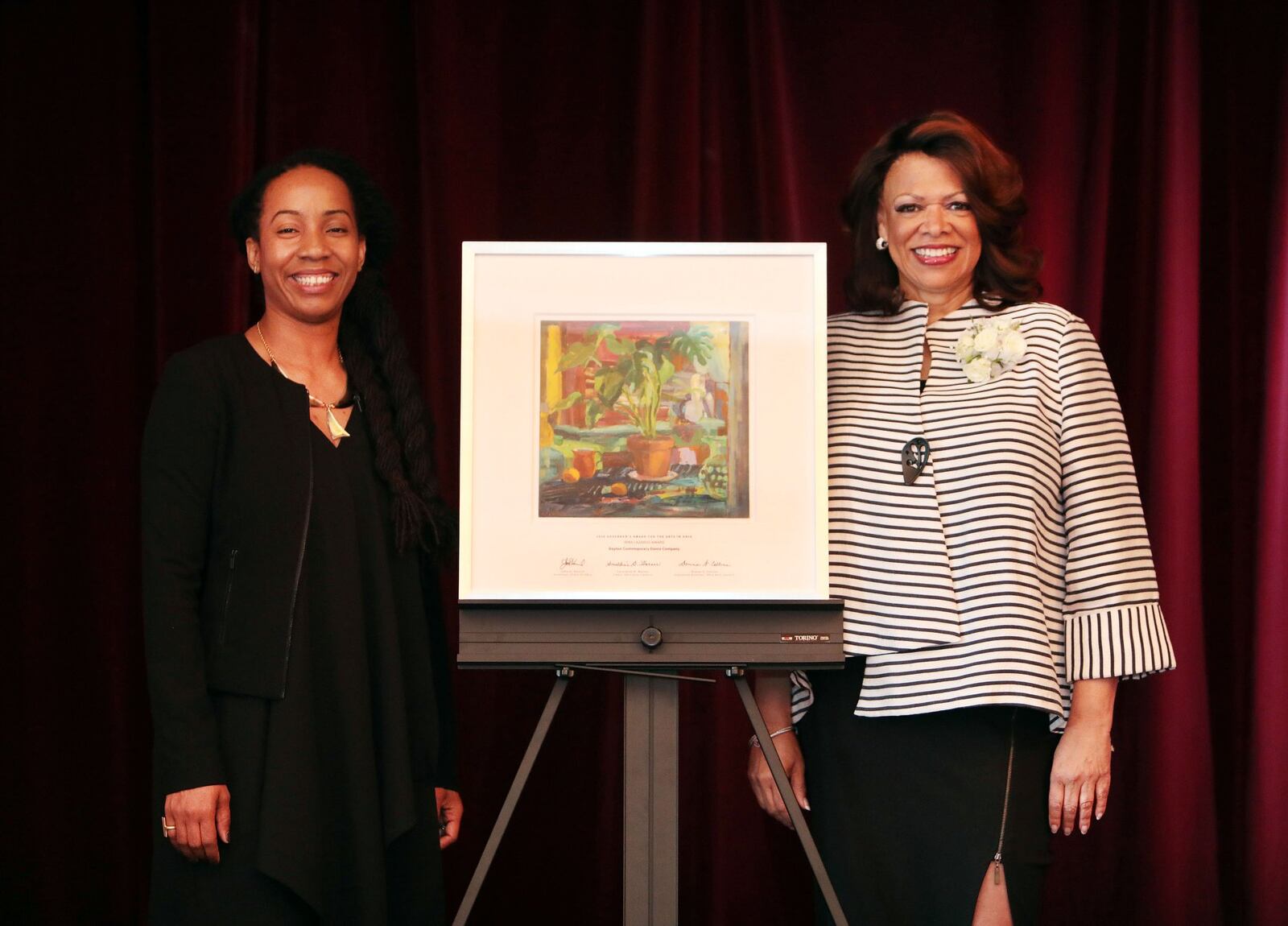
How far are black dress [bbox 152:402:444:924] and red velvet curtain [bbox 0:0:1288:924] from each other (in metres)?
0.91

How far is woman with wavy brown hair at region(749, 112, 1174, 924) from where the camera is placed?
6.27ft

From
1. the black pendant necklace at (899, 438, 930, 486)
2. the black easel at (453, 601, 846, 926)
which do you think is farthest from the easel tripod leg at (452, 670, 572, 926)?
the black pendant necklace at (899, 438, 930, 486)

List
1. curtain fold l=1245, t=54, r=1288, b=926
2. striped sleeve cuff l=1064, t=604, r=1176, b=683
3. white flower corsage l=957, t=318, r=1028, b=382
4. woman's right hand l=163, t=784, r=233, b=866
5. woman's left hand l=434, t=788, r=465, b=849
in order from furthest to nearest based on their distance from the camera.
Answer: curtain fold l=1245, t=54, r=1288, b=926, woman's left hand l=434, t=788, r=465, b=849, white flower corsage l=957, t=318, r=1028, b=382, striped sleeve cuff l=1064, t=604, r=1176, b=683, woman's right hand l=163, t=784, r=233, b=866

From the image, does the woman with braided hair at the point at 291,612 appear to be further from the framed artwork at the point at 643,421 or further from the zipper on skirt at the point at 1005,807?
the zipper on skirt at the point at 1005,807

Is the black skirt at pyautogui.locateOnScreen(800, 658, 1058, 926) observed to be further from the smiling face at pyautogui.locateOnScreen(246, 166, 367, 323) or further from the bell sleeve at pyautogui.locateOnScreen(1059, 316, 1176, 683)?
the smiling face at pyautogui.locateOnScreen(246, 166, 367, 323)

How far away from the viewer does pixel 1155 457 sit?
2.86 meters

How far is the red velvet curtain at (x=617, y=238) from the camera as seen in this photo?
282cm

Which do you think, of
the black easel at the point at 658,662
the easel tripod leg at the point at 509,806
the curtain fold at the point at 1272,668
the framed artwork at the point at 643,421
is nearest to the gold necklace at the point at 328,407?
the framed artwork at the point at 643,421

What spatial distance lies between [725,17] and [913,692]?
1762 mm

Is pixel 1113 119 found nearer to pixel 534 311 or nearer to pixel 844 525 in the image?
pixel 844 525

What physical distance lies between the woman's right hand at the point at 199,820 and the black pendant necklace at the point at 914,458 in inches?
42.0

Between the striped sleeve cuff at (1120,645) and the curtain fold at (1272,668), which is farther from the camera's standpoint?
the curtain fold at (1272,668)

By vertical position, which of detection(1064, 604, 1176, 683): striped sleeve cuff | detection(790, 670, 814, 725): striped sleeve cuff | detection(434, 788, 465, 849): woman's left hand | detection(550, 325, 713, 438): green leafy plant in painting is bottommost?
detection(434, 788, 465, 849): woman's left hand

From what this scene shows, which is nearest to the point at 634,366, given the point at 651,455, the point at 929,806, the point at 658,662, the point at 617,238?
the point at 651,455
